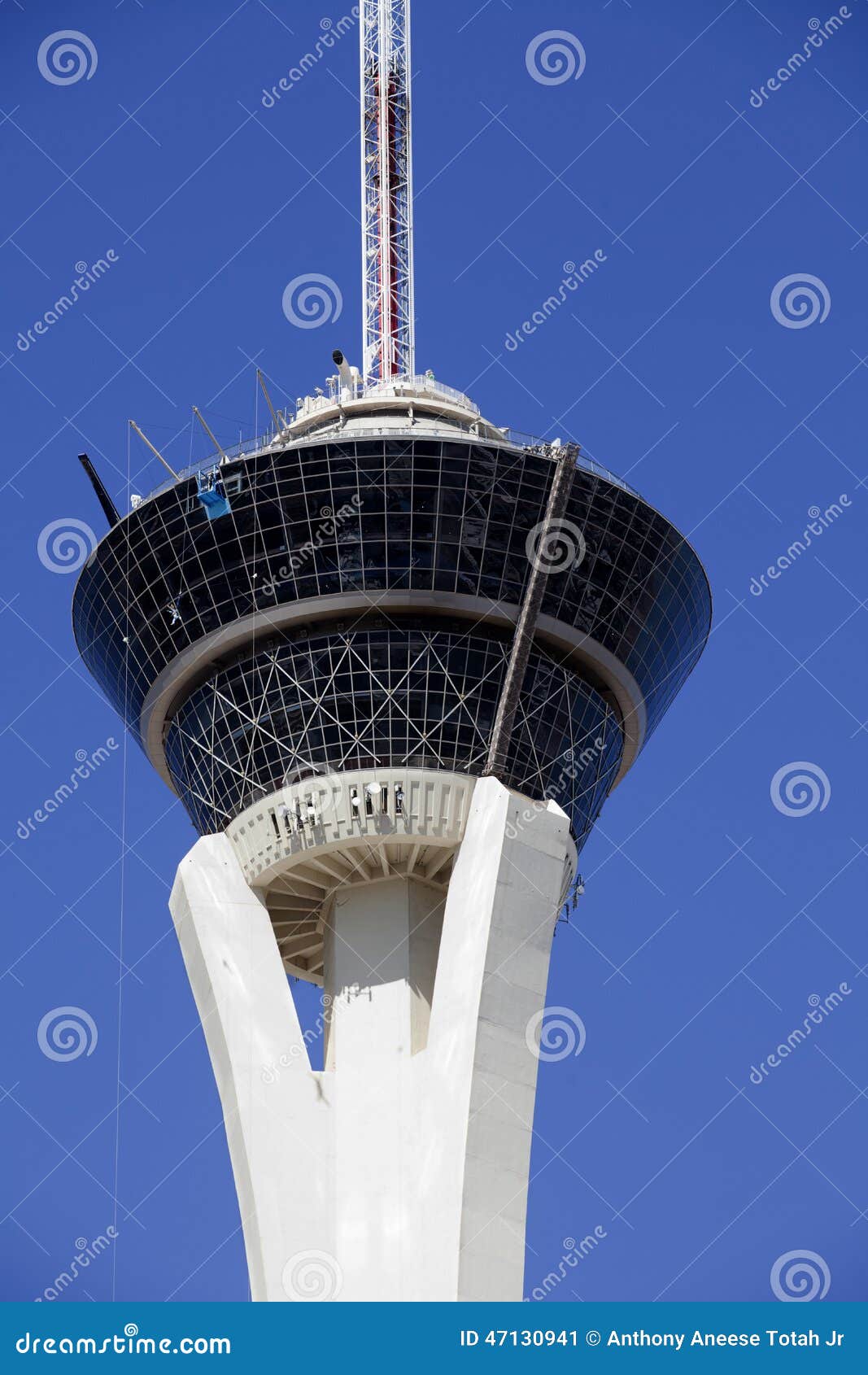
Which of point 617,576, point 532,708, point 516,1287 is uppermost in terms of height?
point 617,576

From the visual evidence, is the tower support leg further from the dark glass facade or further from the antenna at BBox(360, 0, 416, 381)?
the antenna at BBox(360, 0, 416, 381)

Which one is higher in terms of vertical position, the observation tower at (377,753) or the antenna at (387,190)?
the antenna at (387,190)

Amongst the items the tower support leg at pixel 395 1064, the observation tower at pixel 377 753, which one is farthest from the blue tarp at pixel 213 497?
the tower support leg at pixel 395 1064

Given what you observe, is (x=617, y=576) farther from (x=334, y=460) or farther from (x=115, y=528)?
(x=115, y=528)

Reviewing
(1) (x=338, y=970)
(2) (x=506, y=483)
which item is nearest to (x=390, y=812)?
(1) (x=338, y=970)

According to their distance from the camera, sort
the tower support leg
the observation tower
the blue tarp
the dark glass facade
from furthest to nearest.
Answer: the blue tarp
the dark glass facade
the observation tower
the tower support leg

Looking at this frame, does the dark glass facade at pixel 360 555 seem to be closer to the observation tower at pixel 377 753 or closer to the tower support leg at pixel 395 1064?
the observation tower at pixel 377 753

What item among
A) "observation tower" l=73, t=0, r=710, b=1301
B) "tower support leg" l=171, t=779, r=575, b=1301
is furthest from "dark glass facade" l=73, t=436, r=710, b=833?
"tower support leg" l=171, t=779, r=575, b=1301
